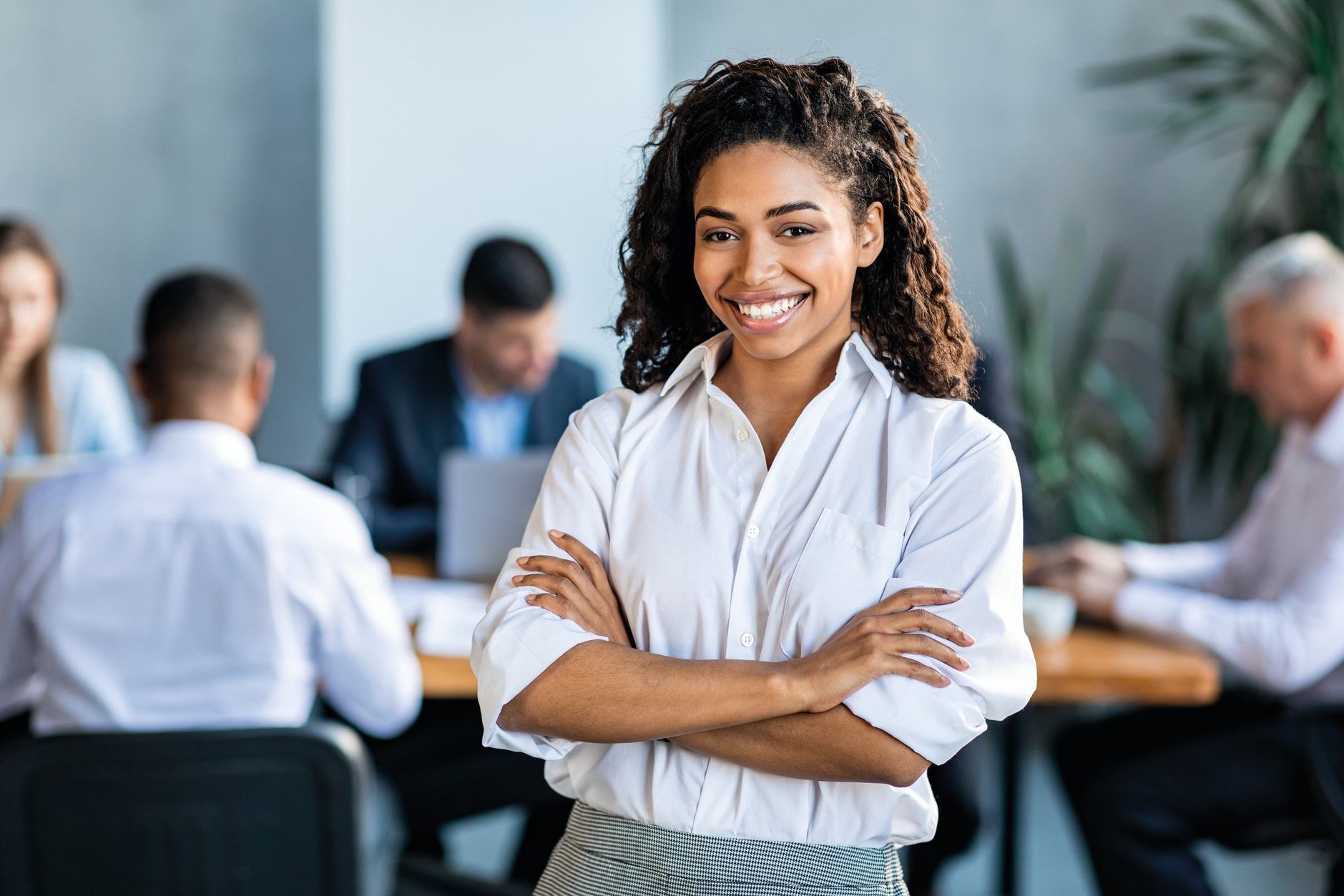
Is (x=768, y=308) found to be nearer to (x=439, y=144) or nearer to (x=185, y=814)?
(x=185, y=814)

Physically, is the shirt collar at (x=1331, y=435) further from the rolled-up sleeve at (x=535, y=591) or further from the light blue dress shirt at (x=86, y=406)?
the light blue dress shirt at (x=86, y=406)

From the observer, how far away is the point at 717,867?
3.94 ft

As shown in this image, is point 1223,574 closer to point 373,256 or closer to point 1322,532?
point 1322,532

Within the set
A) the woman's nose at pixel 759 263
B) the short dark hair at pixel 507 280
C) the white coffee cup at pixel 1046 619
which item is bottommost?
the white coffee cup at pixel 1046 619

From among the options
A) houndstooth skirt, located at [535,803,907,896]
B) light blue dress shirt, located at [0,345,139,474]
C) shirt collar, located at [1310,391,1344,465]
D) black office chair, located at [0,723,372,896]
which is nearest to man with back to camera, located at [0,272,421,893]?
black office chair, located at [0,723,372,896]

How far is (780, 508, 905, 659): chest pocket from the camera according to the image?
1.21m

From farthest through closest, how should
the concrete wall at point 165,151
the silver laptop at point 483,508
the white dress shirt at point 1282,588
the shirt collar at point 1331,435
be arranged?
the concrete wall at point 165,151, the silver laptop at point 483,508, the shirt collar at point 1331,435, the white dress shirt at point 1282,588

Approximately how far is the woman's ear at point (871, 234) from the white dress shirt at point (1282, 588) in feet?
5.10

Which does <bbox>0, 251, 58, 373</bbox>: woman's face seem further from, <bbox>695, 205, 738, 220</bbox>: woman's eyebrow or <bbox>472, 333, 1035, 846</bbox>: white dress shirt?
<bbox>695, 205, 738, 220</bbox>: woman's eyebrow

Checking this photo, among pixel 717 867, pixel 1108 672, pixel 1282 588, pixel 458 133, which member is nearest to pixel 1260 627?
pixel 1282 588

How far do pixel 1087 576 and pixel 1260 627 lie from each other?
0.33 metres

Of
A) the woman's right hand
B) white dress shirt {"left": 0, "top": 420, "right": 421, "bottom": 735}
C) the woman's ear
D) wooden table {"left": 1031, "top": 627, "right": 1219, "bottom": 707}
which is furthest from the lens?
wooden table {"left": 1031, "top": 627, "right": 1219, "bottom": 707}

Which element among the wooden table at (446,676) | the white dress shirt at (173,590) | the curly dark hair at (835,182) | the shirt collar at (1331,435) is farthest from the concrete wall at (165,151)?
the curly dark hair at (835,182)

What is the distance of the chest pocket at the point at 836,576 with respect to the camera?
1.21m
